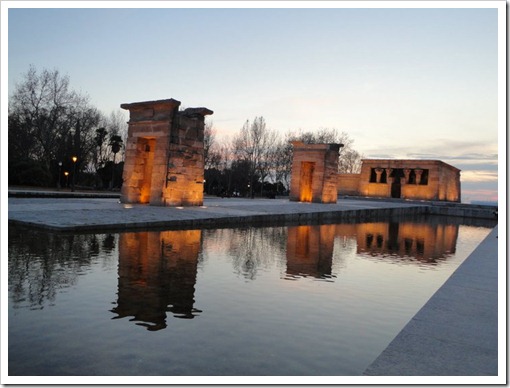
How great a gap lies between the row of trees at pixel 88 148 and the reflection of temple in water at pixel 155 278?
89.1ft

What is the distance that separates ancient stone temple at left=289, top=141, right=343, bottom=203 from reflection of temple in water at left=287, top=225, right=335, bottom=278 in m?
17.9

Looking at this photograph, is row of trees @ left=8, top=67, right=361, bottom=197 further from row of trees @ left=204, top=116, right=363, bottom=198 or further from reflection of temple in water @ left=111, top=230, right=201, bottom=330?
reflection of temple in water @ left=111, top=230, right=201, bottom=330

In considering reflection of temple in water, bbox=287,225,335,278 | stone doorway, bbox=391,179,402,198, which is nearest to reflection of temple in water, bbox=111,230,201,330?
reflection of temple in water, bbox=287,225,335,278

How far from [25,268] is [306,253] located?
579 cm

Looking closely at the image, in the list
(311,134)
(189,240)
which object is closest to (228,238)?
(189,240)

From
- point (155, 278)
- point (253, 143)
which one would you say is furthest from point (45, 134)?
point (155, 278)

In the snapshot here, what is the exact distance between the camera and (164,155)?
61.9ft

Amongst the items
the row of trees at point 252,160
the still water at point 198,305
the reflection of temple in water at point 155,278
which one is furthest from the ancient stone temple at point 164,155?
the row of trees at point 252,160

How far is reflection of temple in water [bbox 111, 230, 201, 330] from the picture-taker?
16.4 feet

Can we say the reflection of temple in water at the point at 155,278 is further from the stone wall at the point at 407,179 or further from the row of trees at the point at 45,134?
the stone wall at the point at 407,179

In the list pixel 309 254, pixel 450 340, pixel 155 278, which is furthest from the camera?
pixel 309 254

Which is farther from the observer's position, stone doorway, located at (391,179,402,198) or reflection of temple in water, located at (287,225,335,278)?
stone doorway, located at (391,179,402,198)

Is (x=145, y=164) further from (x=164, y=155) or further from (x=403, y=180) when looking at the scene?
(x=403, y=180)

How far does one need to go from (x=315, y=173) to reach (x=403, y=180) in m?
22.5
